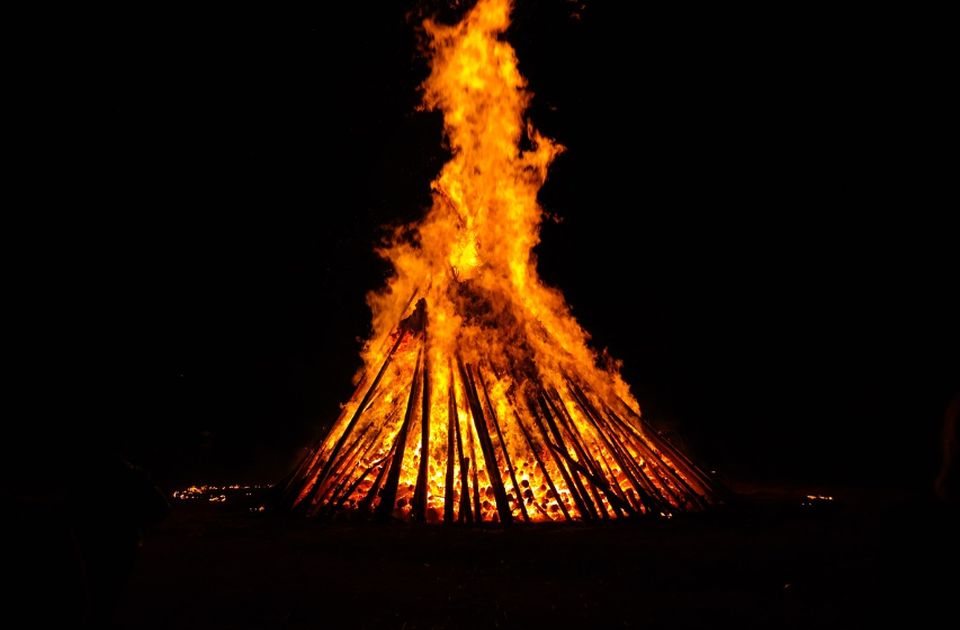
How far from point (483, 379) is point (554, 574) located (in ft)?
10.0

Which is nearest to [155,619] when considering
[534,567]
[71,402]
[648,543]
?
[534,567]

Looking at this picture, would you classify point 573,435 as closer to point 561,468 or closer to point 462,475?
point 561,468

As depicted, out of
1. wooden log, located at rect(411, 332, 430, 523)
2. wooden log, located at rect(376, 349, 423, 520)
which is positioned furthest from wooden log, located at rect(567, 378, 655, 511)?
wooden log, located at rect(376, 349, 423, 520)

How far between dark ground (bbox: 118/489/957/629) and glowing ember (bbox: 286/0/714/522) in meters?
0.57

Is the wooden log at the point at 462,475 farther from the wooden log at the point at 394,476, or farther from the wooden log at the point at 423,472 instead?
the wooden log at the point at 394,476

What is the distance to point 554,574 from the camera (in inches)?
176

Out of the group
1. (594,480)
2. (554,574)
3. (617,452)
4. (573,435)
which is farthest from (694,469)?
(554,574)

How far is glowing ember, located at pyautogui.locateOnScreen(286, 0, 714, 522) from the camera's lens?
6.64m

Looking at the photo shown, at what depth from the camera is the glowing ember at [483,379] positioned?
21.8 feet

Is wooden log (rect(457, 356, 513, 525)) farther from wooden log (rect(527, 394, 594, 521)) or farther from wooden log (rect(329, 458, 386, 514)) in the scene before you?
wooden log (rect(329, 458, 386, 514))

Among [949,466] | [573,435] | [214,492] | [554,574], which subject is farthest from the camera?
[214,492]

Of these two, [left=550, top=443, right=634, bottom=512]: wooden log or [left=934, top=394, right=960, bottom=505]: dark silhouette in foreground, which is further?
Result: [left=550, top=443, right=634, bottom=512]: wooden log

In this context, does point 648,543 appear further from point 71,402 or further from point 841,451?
point 71,402

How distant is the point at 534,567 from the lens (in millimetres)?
4641
